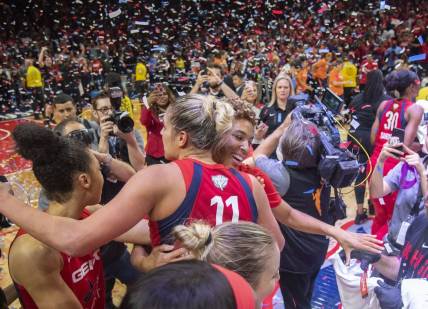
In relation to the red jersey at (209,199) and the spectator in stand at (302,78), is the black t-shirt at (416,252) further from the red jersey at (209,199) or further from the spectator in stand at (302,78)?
the spectator in stand at (302,78)

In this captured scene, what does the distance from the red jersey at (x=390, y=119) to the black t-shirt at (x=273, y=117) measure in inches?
36.1

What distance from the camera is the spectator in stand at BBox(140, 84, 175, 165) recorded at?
13.9 feet

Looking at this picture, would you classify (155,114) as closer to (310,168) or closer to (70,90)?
(310,168)

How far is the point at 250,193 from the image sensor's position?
1595 mm

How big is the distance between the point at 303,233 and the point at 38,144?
4.73 feet

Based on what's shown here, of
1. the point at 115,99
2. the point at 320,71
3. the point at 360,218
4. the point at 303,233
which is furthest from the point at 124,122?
the point at 320,71

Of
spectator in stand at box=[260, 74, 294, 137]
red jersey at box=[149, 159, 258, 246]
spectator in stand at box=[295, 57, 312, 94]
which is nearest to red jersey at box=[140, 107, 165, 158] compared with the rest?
spectator in stand at box=[260, 74, 294, 137]

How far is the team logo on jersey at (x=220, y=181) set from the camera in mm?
1536

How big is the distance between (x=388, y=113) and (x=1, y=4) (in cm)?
1710

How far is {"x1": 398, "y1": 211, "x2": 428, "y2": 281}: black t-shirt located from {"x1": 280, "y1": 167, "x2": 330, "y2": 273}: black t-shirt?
1.46 feet

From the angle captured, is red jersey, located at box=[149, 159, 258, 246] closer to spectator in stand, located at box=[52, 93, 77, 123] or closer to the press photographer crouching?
the press photographer crouching

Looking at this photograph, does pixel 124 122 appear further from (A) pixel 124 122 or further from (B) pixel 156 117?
(B) pixel 156 117

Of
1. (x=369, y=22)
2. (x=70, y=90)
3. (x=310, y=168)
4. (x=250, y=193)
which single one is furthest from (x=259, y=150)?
(x=369, y=22)

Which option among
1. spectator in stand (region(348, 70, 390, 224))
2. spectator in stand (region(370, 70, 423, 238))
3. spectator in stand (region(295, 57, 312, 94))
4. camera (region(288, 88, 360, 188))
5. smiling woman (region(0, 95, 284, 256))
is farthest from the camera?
spectator in stand (region(295, 57, 312, 94))
